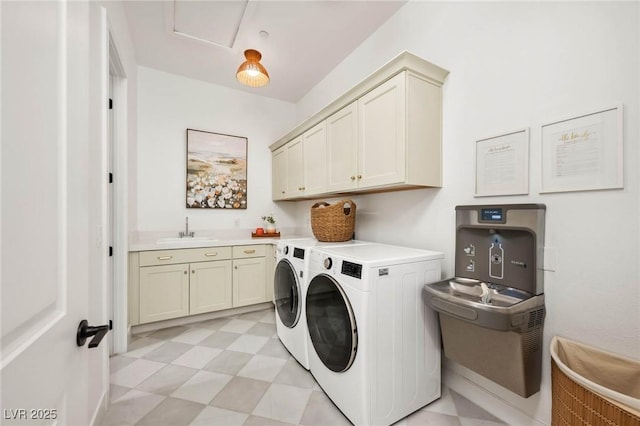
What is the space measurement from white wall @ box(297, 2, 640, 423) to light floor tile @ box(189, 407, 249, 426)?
1.49 m

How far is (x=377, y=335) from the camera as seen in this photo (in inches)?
54.9

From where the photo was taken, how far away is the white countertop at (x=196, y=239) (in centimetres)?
262

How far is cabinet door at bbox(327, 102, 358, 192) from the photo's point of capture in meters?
2.18

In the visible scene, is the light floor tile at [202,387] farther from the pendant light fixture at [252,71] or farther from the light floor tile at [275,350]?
the pendant light fixture at [252,71]

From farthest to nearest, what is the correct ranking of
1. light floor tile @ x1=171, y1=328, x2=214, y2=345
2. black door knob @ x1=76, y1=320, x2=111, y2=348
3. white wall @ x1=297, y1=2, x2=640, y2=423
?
light floor tile @ x1=171, y1=328, x2=214, y2=345, white wall @ x1=297, y1=2, x2=640, y2=423, black door knob @ x1=76, y1=320, x2=111, y2=348


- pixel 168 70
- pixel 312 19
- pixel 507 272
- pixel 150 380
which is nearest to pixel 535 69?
pixel 507 272

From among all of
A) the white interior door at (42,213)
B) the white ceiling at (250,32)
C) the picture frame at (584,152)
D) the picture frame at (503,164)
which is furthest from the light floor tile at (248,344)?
the white ceiling at (250,32)

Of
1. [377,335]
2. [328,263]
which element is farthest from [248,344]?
[377,335]

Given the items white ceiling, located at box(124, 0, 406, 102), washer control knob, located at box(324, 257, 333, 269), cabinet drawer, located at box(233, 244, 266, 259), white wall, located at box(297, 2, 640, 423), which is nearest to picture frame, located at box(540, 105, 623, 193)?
white wall, located at box(297, 2, 640, 423)

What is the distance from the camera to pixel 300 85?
348cm

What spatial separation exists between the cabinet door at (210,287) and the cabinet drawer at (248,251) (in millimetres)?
128

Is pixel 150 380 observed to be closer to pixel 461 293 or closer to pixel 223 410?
pixel 223 410

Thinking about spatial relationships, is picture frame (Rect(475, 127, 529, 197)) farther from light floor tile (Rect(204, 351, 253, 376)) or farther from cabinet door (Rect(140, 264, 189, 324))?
cabinet door (Rect(140, 264, 189, 324))

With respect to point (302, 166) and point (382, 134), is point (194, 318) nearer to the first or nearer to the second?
point (302, 166)
